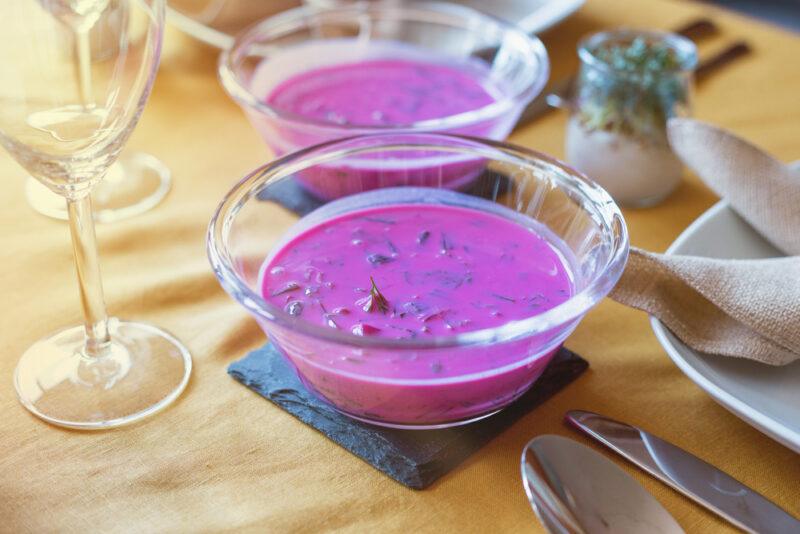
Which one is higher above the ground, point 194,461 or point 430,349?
point 430,349

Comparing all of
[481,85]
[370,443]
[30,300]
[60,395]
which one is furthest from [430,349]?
[481,85]

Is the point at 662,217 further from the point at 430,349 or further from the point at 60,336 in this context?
the point at 60,336

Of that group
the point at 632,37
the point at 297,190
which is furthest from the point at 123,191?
the point at 632,37

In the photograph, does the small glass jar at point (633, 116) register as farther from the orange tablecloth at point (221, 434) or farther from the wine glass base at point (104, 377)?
the wine glass base at point (104, 377)

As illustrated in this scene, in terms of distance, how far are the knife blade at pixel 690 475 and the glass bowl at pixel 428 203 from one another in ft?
0.28

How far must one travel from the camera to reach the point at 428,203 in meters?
1.20

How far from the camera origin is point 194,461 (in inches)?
36.7

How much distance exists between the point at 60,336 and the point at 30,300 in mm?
97

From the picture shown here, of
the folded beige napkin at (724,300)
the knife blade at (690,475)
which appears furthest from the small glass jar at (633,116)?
the knife blade at (690,475)

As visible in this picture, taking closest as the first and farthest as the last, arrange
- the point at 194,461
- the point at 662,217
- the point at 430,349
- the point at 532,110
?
the point at 430,349 < the point at 194,461 < the point at 662,217 < the point at 532,110

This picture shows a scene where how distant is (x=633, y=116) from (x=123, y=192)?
2.44 feet

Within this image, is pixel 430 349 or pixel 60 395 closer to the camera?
pixel 430 349

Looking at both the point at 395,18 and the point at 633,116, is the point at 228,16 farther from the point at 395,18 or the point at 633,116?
the point at 633,116

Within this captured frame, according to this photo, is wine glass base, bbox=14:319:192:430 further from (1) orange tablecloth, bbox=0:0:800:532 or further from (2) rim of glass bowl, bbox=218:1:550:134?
(2) rim of glass bowl, bbox=218:1:550:134
